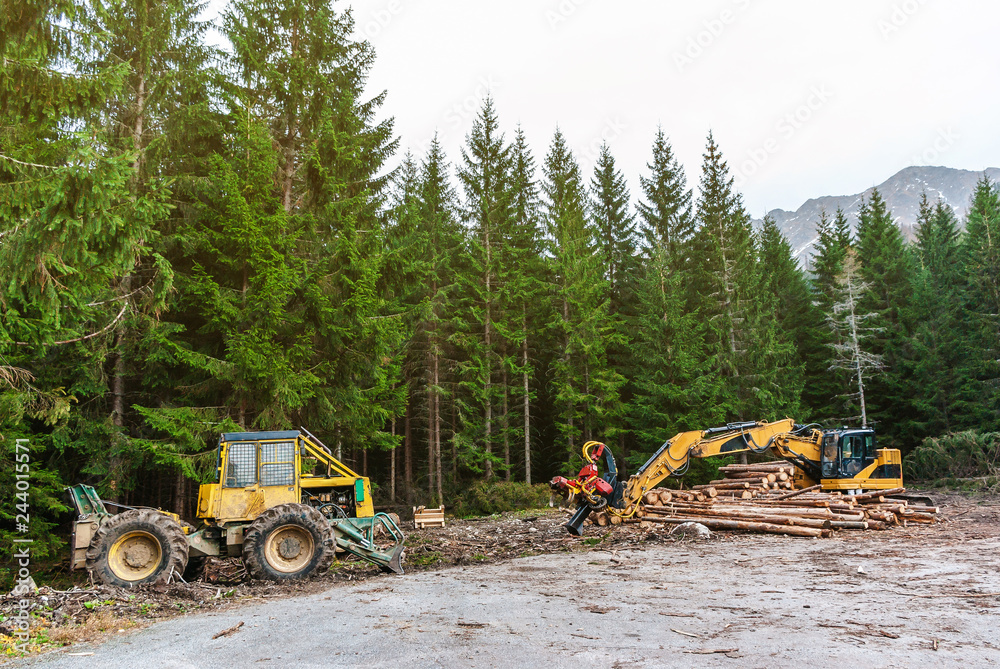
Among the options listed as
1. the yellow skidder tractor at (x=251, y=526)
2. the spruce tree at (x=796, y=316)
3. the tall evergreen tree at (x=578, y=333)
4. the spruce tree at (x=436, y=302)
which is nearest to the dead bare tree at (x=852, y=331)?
the spruce tree at (x=796, y=316)

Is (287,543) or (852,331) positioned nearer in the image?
(287,543)

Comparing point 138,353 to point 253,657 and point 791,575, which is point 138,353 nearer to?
point 253,657

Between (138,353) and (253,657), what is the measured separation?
33.6 ft

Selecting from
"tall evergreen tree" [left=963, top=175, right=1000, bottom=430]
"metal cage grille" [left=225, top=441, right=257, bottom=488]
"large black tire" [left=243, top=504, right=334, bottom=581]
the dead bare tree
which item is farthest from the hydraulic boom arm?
"tall evergreen tree" [left=963, top=175, right=1000, bottom=430]

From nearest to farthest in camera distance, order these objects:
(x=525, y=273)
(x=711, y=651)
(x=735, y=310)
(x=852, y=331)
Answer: (x=711, y=651)
(x=735, y=310)
(x=525, y=273)
(x=852, y=331)

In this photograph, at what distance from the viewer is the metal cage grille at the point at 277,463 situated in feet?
32.2

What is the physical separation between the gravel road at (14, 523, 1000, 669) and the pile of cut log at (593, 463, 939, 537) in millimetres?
3228

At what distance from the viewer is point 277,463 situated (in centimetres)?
988

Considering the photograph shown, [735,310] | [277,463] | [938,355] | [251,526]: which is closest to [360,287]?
[277,463]

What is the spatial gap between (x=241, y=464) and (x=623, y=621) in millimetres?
6685

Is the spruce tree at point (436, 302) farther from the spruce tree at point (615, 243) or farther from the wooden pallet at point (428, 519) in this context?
the spruce tree at point (615, 243)

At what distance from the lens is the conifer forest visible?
29.3ft

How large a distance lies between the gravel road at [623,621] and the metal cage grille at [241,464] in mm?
2556

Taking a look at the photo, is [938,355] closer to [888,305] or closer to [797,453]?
[888,305]
